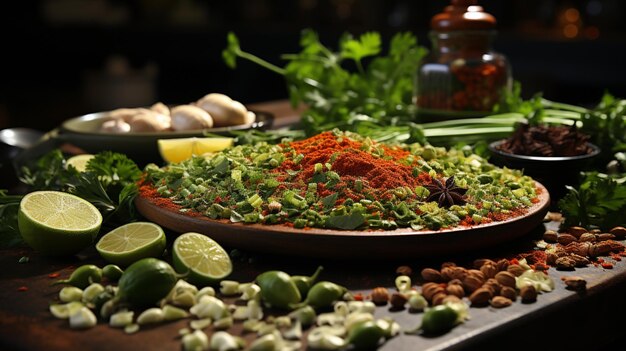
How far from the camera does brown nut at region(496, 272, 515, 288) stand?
1087 mm

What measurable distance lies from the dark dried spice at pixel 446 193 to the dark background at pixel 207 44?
A: 210cm

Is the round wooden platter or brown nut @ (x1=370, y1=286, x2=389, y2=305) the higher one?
the round wooden platter

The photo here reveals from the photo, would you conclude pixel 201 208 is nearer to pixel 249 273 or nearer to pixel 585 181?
pixel 249 273

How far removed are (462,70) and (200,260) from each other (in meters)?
1.14

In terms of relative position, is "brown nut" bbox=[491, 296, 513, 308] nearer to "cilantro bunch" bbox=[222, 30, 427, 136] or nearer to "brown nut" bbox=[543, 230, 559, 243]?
"brown nut" bbox=[543, 230, 559, 243]

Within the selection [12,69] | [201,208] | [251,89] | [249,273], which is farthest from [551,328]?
[12,69]

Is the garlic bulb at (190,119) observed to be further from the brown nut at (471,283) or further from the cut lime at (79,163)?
the brown nut at (471,283)

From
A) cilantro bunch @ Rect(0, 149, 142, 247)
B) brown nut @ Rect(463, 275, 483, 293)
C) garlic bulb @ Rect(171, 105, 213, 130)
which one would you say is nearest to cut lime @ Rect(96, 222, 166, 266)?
cilantro bunch @ Rect(0, 149, 142, 247)

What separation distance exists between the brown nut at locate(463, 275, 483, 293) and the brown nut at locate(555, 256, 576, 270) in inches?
7.3

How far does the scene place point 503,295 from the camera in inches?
41.7

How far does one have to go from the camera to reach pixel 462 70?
202 cm

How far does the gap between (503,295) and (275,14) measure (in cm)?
502

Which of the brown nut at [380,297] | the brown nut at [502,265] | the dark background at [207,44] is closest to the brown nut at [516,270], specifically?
the brown nut at [502,265]

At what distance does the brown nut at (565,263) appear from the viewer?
119 centimetres
